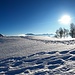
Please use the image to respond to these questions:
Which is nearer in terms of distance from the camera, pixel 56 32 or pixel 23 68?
pixel 23 68

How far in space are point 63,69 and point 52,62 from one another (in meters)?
1.02

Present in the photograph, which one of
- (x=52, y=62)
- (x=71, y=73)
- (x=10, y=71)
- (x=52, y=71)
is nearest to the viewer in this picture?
(x=71, y=73)

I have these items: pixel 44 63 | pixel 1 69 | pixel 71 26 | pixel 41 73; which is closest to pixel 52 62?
pixel 44 63

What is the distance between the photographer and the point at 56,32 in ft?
223

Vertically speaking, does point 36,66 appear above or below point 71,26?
below

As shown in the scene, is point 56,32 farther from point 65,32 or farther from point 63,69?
point 63,69

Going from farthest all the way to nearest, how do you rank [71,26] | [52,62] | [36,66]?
[71,26] < [52,62] < [36,66]

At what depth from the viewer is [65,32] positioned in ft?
217

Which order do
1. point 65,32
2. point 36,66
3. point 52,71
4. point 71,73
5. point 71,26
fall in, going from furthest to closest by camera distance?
point 65,32 → point 71,26 → point 36,66 → point 52,71 → point 71,73

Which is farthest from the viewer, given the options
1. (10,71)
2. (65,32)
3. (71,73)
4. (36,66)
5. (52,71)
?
(65,32)

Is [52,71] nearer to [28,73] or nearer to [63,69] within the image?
[63,69]

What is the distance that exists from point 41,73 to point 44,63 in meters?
1.12

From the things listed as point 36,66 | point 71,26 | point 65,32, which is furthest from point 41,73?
point 65,32

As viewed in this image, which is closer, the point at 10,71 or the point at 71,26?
the point at 10,71
